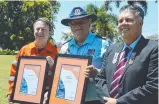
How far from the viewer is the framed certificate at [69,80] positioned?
404 cm

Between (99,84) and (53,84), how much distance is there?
74cm

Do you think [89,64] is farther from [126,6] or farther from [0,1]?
[0,1]

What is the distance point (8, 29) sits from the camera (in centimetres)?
5869

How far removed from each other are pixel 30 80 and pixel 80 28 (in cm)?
97

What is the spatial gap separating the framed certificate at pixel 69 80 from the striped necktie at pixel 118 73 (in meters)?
0.43

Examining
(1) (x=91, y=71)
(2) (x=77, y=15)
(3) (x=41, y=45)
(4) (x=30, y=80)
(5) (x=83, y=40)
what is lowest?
(4) (x=30, y=80)

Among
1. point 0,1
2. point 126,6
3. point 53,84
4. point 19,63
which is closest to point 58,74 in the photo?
point 53,84

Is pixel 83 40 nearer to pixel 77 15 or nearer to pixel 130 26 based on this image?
pixel 77 15

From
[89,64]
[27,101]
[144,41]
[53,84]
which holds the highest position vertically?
[144,41]

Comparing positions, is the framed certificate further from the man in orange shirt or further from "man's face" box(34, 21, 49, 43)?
"man's face" box(34, 21, 49, 43)

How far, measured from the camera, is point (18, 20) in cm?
5869

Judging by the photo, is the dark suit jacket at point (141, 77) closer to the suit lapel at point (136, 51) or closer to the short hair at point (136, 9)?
the suit lapel at point (136, 51)

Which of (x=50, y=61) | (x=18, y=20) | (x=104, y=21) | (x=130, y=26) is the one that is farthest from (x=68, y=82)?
(x=18, y=20)

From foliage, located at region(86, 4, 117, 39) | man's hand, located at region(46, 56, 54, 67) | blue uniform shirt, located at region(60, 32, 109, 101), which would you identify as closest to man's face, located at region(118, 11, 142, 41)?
blue uniform shirt, located at region(60, 32, 109, 101)
